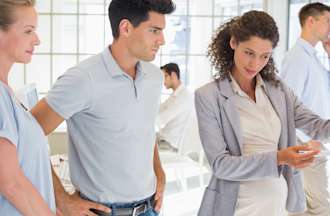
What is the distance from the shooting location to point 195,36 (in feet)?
17.3

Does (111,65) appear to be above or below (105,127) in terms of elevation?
above

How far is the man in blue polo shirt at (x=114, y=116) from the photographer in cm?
149

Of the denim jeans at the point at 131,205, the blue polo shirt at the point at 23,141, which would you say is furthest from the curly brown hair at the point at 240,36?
the blue polo shirt at the point at 23,141

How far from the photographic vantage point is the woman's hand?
1615 mm

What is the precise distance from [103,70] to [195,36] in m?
3.80

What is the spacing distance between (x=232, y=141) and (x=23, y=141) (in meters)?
0.79

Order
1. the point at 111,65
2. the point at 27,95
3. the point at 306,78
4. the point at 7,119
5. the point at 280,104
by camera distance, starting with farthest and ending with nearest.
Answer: the point at 306,78, the point at 27,95, the point at 280,104, the point at 111,65, the point at 7,119

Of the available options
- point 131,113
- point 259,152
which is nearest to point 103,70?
point 131,113

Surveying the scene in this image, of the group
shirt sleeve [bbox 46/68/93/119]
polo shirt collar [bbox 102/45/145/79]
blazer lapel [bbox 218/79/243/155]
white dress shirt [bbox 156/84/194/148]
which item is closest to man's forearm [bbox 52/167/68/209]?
shirt sleeve [bbox 46/68/93/119]

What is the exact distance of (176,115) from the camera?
4625 millimetres

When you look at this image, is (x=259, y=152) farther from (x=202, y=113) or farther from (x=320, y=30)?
(x=320, y=30)

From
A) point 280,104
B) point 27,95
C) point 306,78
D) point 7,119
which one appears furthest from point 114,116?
point 306,78

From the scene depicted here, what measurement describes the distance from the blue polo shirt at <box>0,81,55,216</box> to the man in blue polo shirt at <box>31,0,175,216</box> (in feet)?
0.71

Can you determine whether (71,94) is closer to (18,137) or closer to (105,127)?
(105,127)
